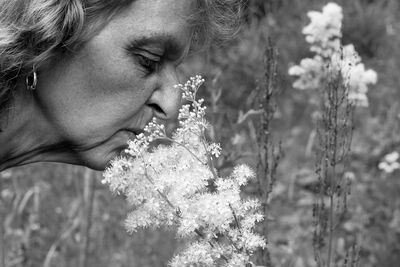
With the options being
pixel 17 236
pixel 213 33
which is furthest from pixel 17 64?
pixel 17 236

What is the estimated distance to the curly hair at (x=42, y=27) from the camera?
5.21ft

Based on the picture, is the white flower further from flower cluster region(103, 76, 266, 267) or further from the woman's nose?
flower cluster region(103, 76, 266, 267)

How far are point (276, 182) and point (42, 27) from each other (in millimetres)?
1425

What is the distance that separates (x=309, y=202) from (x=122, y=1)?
270 cm

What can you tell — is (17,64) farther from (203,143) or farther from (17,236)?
(17,236)

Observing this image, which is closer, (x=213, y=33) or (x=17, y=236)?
(x=213, y=33)

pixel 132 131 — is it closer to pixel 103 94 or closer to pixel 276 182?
pixel 103 94

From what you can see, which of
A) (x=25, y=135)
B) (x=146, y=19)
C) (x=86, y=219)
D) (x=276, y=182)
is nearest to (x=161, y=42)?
(x=146, y=19)

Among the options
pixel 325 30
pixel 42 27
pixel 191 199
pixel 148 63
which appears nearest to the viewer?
pixel 191 199

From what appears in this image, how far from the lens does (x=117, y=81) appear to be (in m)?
1.67

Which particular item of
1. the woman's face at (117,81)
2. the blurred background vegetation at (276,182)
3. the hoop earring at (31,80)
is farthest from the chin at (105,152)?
the blurred background vegetation at (276,182)

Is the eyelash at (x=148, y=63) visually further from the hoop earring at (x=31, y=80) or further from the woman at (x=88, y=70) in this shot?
the hoop earring at (x=31, y=80)

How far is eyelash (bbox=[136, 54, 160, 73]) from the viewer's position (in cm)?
168

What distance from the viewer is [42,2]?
1.59m
